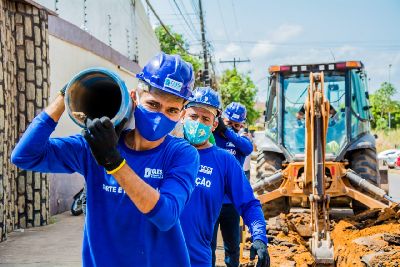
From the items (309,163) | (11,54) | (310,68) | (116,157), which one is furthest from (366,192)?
(116,157)

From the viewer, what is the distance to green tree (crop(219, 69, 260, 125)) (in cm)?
4512

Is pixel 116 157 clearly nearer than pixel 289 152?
Yes

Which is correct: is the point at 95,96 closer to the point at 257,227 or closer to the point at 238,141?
the point at 257,227

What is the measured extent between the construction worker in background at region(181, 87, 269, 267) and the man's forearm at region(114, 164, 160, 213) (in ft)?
4.80

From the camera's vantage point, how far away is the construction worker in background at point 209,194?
351 cm

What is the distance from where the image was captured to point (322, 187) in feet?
22.6

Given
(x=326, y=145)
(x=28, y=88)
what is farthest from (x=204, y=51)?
(x=28, y=88)

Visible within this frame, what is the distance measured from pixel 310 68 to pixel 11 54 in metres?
4.85

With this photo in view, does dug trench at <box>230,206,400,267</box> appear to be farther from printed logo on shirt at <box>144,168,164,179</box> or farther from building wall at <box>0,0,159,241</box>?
printed logo on shirt at <box>144,168,164,179</box>

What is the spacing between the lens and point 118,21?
51.6ft

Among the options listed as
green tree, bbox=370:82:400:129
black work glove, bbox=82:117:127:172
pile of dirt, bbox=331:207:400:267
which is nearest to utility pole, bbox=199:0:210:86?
pile of dirt, bbox=331:207:400:267

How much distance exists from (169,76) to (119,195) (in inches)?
23.2

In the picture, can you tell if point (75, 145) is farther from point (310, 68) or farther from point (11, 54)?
point (310, 68)

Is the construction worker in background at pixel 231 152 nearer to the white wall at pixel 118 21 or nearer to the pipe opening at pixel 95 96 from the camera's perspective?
the pipe opening at pixel 95 96
